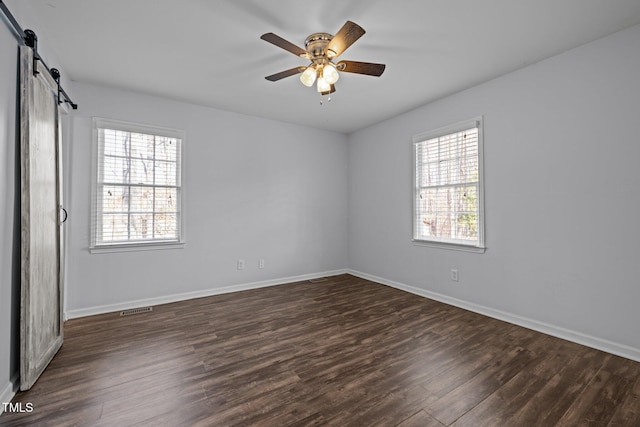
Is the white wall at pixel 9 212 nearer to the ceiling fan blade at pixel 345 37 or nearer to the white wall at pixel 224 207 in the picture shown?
the white wall at pixel 224 207

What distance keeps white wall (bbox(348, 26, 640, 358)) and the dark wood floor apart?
1.02ft

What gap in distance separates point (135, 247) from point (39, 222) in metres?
1.58

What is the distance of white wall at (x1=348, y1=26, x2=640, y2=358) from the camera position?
2406mm

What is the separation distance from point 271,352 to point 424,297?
7.98 feet

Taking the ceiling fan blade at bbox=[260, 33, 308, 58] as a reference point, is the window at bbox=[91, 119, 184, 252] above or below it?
below

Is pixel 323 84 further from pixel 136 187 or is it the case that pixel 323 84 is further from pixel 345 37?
pixel 136 187

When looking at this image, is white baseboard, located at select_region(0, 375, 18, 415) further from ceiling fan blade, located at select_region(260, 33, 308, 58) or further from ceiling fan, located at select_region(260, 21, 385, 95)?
ceiling fan, located at select_region(260, 21, 385, 95)

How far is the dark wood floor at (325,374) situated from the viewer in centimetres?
168

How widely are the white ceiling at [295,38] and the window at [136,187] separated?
1.98 feet

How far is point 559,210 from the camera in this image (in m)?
2.78

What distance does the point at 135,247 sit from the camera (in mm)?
3604

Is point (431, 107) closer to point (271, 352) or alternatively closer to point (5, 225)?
point (271, 352)

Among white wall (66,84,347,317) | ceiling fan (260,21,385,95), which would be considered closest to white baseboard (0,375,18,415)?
white wall (66,84,347,317)

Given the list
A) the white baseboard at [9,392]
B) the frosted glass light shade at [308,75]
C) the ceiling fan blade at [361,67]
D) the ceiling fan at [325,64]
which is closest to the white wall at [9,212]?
the white baseboard at [9,392]
